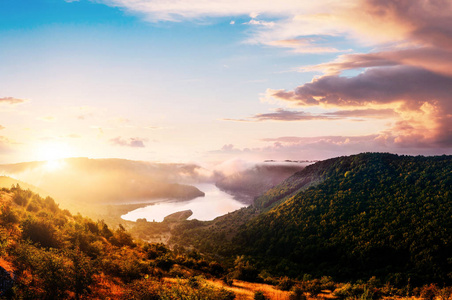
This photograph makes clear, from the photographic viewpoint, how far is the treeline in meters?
14.1

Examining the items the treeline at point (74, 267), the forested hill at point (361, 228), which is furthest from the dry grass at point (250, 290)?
the forested hill at point (361, 228)

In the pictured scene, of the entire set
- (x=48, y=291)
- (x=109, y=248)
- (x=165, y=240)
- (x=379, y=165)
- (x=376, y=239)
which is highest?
(x=379, y=165)

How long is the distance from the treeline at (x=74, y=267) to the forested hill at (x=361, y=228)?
25.0 meters

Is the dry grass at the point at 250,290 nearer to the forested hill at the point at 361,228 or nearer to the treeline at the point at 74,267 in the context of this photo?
the treeline at the point at 74,267

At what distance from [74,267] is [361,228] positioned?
49325 millimetres

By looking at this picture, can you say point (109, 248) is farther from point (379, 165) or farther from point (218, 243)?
point (379, 165)

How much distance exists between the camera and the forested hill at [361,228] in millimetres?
39531

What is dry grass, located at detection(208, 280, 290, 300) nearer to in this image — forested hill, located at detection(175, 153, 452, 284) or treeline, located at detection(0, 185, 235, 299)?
treeline, located at detection(0, 185, 235, 299)

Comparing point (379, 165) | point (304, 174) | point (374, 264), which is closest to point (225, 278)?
point (374, 264)

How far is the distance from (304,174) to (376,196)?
37.0 metres

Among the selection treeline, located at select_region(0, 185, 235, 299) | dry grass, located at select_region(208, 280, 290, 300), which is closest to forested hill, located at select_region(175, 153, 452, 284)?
dry grass, located at select_region(208, 280, 290, 300)

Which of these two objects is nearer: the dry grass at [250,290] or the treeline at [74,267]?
the treeline at [74,267]

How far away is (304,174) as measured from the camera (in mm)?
97250

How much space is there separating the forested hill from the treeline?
24976 millimetres
